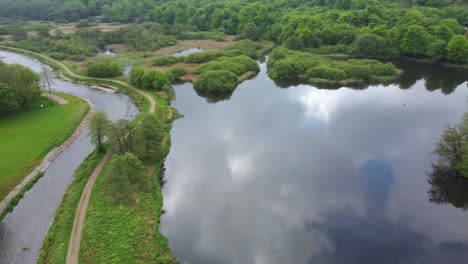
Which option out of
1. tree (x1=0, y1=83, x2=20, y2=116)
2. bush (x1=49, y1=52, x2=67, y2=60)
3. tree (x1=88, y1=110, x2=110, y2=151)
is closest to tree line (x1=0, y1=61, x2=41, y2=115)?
tree (x1=0, y1=83, x2=20, y2=116)

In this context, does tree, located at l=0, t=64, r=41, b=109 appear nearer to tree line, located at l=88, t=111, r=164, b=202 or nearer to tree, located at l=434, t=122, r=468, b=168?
tree line, located at l=88, t=111, r=164, b=202

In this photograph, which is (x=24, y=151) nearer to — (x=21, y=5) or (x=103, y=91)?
(x=103, y=91)

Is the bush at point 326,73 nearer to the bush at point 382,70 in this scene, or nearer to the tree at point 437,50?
the bush at point 382,70

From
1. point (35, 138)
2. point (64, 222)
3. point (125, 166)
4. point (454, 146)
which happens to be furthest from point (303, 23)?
point (64, 222)

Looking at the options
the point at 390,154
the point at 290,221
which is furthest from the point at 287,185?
the point at 390,154

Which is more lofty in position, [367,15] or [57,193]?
[367,15]
